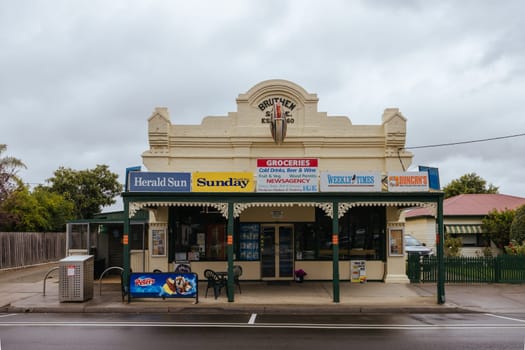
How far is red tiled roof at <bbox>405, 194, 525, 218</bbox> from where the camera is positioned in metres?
31.0

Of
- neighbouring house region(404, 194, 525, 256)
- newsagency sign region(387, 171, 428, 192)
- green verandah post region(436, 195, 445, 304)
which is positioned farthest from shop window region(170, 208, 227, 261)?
neighbouring house region(404, 194, 525, 256)

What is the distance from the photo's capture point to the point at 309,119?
20.0 m

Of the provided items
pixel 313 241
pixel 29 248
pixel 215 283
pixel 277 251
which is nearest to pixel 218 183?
pixel 215 283

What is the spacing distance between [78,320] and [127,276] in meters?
2.59

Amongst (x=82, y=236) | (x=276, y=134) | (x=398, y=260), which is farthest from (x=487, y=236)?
(x=82, y=236)

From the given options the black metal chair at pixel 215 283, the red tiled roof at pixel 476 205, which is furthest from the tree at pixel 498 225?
the black metal chair at pixel 215 283

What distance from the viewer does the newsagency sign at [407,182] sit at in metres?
15.5

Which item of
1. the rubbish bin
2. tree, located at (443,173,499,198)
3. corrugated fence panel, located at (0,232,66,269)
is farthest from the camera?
tree, located at (443,173,499,198)

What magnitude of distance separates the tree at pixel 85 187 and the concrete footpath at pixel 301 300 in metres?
28.5

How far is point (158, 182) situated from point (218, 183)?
6.02ft

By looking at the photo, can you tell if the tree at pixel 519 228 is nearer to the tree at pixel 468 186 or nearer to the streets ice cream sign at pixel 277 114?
the streets ice cream sign at pixel 277 114

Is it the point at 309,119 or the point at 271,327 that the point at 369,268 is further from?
the point at 271,327

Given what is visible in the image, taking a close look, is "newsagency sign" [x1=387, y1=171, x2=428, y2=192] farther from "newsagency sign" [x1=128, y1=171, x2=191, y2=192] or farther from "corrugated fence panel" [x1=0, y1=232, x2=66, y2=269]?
"corrugated fence panel" [x1=0, y1=232, x2=66, y2=269]

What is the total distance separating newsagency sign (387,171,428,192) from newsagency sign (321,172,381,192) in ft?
1.33
